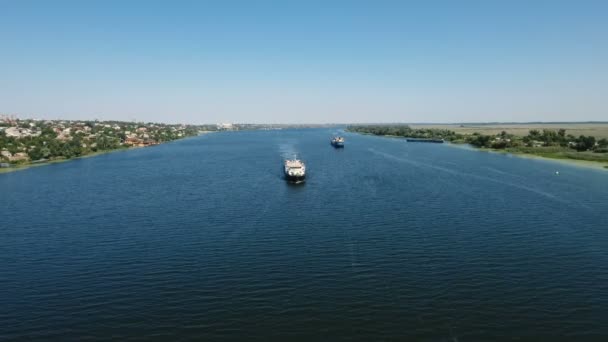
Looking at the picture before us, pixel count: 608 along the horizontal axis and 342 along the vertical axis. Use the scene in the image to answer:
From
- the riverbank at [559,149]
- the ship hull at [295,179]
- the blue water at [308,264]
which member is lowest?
the blue water at [308,264]

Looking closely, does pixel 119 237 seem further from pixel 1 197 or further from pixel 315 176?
pixel 315 176

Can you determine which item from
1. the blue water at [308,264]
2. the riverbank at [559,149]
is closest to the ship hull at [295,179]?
the blue water at [308,264]

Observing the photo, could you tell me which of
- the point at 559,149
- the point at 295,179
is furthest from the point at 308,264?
the point at 559,149

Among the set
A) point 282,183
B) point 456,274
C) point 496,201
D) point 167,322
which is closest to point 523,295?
point 456,274

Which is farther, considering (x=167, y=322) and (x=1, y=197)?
(x=1, y=197)

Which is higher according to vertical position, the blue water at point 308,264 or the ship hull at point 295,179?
the ship hull at point 295,179

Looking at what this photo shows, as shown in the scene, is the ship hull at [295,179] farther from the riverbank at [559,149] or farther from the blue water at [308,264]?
the riverbank at [559,149]

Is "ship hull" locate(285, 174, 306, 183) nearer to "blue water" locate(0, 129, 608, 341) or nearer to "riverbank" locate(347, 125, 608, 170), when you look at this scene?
"blue water" locate(0, 129, 608, 341)

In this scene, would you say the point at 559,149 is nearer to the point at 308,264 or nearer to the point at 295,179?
the point at 295,179
